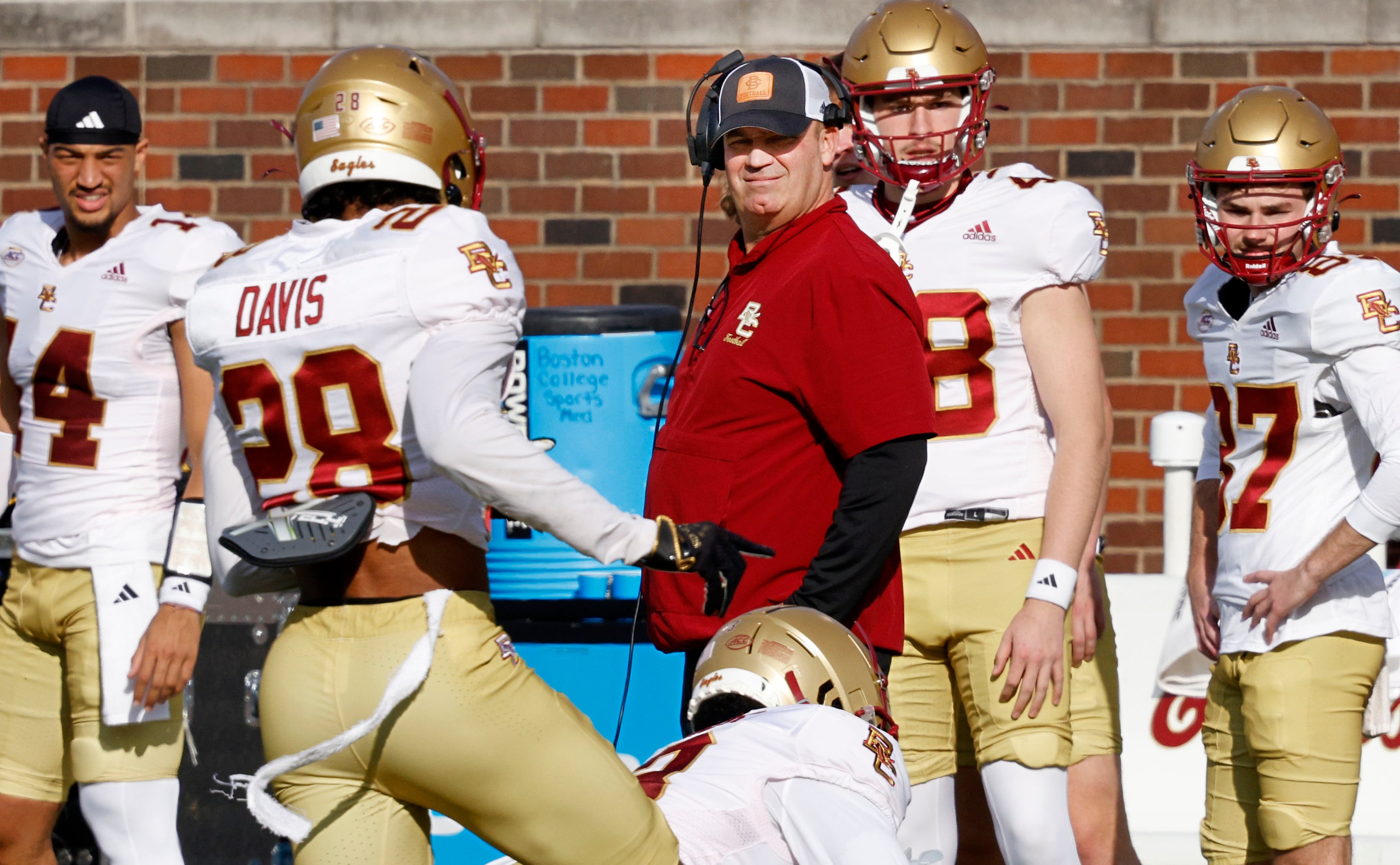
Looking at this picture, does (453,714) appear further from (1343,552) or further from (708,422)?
(1343,552)

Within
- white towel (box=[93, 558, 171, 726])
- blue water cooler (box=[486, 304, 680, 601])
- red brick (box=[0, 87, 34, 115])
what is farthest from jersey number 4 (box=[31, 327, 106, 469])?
red brick (box=[0, 87, 34, 115])

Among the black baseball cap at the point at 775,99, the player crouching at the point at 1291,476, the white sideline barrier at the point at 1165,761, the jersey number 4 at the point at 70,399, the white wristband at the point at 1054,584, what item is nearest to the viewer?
the black baseball cap at the point at 775,99

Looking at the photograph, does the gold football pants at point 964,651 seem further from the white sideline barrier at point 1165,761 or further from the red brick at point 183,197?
the red brick at point 183,197

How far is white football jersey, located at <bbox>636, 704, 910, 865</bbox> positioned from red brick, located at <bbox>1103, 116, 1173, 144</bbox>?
4.26m

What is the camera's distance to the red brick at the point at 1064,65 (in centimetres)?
642

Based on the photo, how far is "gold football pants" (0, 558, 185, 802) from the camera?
4074 mm

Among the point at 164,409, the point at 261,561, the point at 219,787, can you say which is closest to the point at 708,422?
the point at 261,561

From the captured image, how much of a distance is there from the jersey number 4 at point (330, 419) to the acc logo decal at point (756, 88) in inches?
34.4

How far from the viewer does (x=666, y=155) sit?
654 cm

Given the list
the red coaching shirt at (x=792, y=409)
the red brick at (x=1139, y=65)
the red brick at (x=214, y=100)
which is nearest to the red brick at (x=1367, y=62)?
the red brick at (x=1139, y=65)

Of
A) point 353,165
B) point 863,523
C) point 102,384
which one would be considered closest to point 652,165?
point 102,384

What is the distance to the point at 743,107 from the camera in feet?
9.94

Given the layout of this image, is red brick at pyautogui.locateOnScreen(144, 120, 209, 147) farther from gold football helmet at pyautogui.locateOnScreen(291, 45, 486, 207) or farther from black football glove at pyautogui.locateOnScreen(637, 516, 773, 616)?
black football glove at pyautogui.locateOnScreen(637, 516, 773, 616)

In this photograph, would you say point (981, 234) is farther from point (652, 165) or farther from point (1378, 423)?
point (652, 165)
